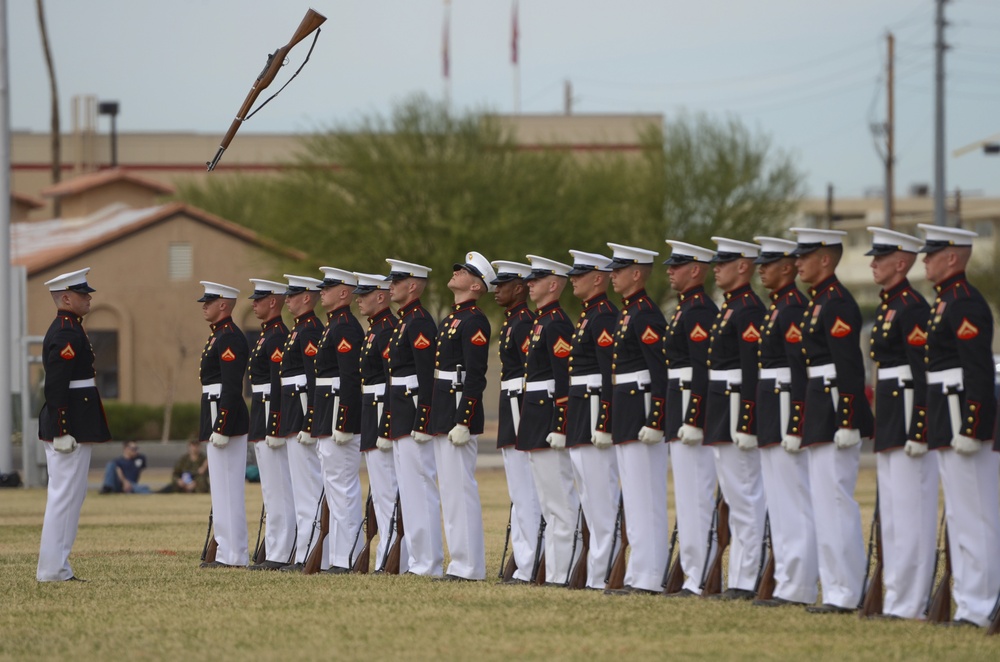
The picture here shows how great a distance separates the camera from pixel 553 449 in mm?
12023

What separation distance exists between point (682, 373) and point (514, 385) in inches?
67.4

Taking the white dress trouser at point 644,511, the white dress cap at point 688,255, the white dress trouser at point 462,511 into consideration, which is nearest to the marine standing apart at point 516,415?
the white dress trouser at point 462,511

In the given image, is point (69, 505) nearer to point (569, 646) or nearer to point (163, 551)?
point (163, 551)

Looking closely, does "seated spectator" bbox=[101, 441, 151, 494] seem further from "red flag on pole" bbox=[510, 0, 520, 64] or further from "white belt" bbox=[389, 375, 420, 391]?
"red flag on pole" bbox=[510, 0, 520, 64]

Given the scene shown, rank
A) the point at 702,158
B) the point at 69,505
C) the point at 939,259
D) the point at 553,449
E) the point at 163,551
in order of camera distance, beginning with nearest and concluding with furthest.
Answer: the point at 939,259 → the point at 553,449 → the point at 69,505 → the point at 163,551 → the point at 702,158

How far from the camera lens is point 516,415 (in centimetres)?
1236

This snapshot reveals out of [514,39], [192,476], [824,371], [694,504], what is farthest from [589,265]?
[514,39]

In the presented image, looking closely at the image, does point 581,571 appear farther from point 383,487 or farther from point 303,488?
point 303,488

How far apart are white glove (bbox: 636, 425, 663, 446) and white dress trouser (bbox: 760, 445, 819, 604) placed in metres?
0.92

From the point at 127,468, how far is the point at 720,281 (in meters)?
17.7

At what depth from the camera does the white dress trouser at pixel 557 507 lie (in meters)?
12.0

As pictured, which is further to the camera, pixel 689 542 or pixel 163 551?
pixel 163 551

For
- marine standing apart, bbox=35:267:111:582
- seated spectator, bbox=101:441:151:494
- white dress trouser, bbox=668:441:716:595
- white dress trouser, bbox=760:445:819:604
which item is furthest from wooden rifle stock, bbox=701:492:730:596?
seated spectator, bbox=101:441:151:494

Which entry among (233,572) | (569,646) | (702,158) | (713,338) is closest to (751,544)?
(713,338)
